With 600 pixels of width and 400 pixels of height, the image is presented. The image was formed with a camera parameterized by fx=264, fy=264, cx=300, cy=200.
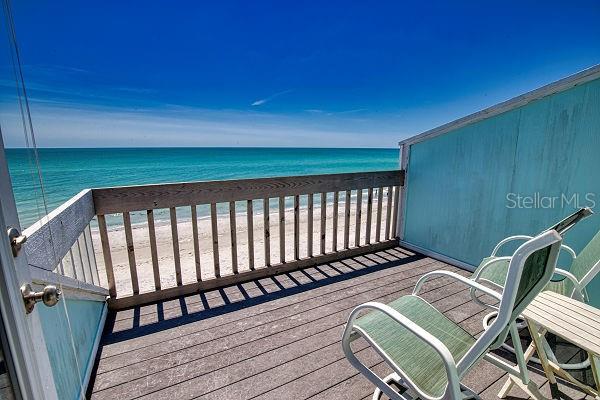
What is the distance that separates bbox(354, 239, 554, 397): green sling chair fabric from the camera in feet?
3.25

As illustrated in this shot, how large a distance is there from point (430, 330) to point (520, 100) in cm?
232

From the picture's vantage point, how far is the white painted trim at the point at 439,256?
299 centimetres

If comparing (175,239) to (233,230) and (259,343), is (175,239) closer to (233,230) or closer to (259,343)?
(233,230)

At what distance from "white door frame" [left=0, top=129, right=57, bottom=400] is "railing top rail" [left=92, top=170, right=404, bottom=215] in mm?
1624

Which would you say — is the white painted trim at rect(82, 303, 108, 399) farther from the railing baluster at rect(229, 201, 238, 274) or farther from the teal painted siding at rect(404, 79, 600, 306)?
the teal painted siding at rect(404, 79, 600, 306)

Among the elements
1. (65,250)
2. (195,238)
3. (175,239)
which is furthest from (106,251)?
(65,250)

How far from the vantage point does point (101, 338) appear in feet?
6.34

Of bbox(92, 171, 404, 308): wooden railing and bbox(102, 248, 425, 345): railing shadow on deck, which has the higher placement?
bbox(92, 171, 404, 308): wooden railing

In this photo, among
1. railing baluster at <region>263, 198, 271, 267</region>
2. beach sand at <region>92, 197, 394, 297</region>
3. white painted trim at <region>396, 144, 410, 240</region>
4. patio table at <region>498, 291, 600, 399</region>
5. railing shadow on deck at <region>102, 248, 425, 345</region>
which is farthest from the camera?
beach sand at <region>92, 197, 394, 297</region>

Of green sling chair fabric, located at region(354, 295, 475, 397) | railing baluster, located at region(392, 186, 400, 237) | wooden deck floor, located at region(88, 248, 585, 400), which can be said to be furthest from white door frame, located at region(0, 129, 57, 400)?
railing baluster, located at region(392, 186, 400, 237)

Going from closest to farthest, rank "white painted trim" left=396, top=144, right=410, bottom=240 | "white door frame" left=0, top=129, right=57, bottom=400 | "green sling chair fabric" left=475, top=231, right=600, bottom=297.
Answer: "white door frame" left=0, top=129, right=57, bottom=400
"green sling chair fabric" left=475, top=231, right=600, bottom=297
"white painted trim" left=396, top=144, right=410, bottom=240

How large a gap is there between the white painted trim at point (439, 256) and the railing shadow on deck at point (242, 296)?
4.1 inches

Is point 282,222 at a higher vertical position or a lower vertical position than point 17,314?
lower

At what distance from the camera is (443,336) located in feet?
4.20
